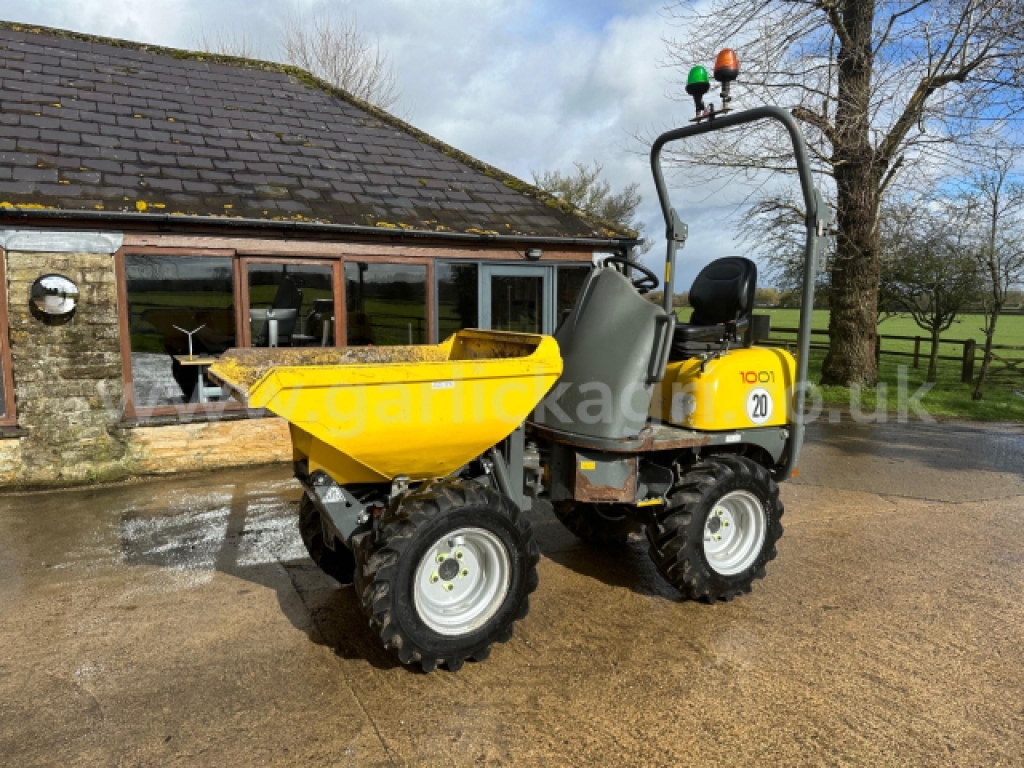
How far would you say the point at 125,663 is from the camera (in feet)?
10.4

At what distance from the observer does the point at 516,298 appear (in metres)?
8.20

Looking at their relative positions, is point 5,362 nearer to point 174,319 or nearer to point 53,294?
point 53,294

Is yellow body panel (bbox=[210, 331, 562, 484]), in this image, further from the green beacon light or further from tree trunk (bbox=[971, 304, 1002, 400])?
tree trunk (bbox=[971, 304, 1002, 400])

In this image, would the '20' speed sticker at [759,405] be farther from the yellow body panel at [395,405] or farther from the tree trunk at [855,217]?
the tree trunk at [855,217]

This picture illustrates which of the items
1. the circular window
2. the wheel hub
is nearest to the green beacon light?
the wheel hub

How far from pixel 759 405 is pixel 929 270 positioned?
1268 centimetres

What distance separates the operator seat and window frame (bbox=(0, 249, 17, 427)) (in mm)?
5568

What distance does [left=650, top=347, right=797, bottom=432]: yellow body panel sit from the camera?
154 inches

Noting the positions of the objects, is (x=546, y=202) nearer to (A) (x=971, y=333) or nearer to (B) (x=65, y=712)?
(B) (x=65, y=712)

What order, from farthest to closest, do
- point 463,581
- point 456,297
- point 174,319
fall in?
point 456,297
point 174,319
point 463,581

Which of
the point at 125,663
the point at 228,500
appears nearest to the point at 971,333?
the point at 228,500

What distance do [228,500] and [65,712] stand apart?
3086 mm

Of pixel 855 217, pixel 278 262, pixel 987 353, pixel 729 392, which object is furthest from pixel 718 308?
pixel 987 353

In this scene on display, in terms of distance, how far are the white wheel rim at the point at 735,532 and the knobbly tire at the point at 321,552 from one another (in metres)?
2.00
